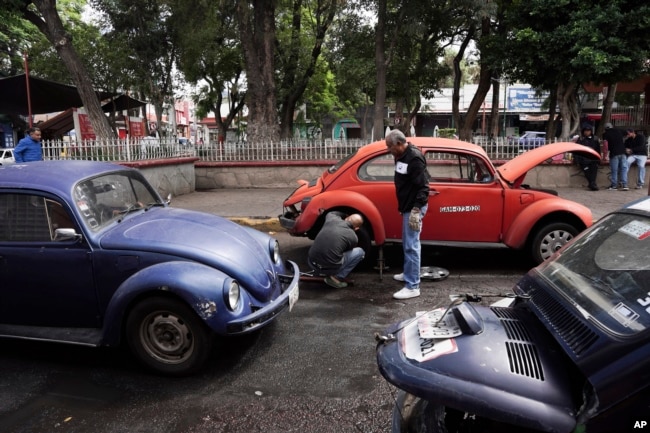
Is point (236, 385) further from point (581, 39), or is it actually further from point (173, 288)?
point (581, 39)

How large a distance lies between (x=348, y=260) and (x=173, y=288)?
102 inches

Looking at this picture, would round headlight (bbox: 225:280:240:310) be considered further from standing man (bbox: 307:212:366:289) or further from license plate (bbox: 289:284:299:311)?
standing man (bbox: 307:212:366:289)

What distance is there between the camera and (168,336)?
143 inches

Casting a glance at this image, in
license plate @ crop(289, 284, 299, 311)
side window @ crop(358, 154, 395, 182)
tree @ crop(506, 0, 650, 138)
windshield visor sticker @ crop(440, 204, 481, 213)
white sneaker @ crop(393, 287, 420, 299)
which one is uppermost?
tree @ crop(506, 0, 650, 138)

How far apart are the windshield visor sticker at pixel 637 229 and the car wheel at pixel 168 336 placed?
2.72 metres

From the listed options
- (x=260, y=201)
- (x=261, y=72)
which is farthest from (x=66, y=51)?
(x=260, y=201)

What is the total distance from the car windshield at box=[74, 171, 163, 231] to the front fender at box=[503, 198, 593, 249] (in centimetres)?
423

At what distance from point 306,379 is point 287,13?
20.8 metres

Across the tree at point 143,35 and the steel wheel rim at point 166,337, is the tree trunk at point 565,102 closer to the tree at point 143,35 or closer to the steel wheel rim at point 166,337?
the steel wheel rim at point 166,337

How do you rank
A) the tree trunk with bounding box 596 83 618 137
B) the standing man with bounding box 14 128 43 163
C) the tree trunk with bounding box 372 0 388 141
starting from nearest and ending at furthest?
1. the standing man with bounding box 14 128 43 163
2. the tree trunk with bounding box 372 0 388 141
3. the tree trunk with bounding box 596 83 618 137

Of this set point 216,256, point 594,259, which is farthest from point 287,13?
point 594,259

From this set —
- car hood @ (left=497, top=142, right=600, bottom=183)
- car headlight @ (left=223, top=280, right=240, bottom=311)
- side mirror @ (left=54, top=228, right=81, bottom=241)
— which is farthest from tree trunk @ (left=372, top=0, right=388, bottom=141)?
side mirror @ (left=54, top=228, right=81, bottom=241)

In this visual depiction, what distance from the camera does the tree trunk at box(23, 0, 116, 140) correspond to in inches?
483

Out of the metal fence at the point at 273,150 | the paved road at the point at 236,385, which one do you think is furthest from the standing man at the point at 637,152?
the paved road at the point at 236,385
